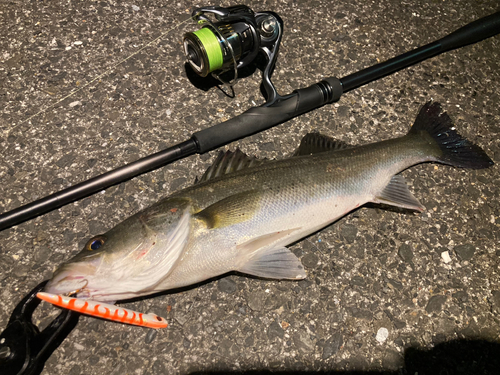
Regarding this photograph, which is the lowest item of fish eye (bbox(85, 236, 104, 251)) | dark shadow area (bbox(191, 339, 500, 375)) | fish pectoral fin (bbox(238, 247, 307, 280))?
dark shadow area (bbox(191, 339, 500, 375))

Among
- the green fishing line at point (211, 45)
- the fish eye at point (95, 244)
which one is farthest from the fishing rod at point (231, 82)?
the fish eye at point (95, 244)

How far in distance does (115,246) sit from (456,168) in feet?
9.26

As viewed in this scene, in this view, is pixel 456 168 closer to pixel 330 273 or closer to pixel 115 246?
pixel 330 273

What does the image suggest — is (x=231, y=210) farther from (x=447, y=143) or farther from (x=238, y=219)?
(x=447, y=143)

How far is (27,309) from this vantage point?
6.72 feet

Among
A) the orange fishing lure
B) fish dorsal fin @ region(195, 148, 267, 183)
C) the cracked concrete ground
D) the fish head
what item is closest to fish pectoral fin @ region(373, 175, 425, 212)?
the cracked concrete ground

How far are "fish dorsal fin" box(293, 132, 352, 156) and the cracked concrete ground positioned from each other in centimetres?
31

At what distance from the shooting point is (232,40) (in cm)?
258

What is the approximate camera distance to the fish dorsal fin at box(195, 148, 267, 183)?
2.45 m

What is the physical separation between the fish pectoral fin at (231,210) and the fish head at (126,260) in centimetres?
14

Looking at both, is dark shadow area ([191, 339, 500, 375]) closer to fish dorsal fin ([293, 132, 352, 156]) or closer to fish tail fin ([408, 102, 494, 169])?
fish tail fin ([408, 102, 494, 169])

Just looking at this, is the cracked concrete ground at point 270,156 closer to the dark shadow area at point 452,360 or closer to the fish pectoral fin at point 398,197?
the dark shadow area at point 452,360

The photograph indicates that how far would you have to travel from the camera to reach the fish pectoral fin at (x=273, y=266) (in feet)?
7.24

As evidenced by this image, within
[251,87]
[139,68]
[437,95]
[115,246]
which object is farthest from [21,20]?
[437,95]
